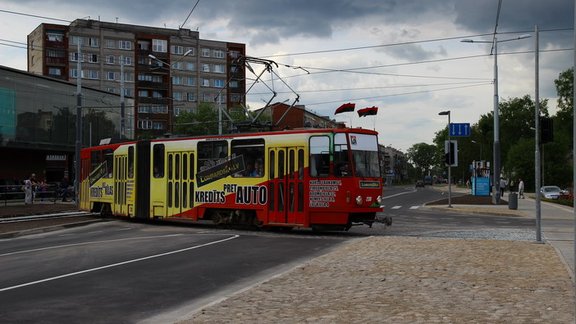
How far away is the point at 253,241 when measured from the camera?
15.6m

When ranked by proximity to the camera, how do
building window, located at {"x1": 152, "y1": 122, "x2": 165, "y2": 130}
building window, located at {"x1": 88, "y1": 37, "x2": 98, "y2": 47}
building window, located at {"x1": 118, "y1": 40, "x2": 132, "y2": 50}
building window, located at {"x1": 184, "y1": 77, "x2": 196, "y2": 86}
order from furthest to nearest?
building window, located at {"x1": 184, "y1": 77, "x2": 196, "y2": 86}, building window, located at {"x1": 152, "y1": 122, "x2": 165, "y2": 130}, building window, located at {"x1": 118, "y1": 40, "x2": 132, "y2": 50}, building window, located at {"x1": 88, "y1": 37, "x2": 98, "y2": 47}

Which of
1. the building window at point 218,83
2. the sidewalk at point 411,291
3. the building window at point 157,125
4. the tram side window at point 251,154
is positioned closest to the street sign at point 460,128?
the tram side window at point 251,154

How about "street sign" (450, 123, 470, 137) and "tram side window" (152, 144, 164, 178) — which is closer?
"tram side window" (152, 144, 164, 178)

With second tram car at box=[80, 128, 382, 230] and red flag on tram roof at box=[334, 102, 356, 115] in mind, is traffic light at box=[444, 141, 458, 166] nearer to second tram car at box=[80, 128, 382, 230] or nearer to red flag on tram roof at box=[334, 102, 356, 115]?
red flag on tram roof at box=[334, 102, 356, 115]

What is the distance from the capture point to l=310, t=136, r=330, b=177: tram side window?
17.3 metres

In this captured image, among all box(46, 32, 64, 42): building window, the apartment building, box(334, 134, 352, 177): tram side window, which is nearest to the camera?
box(334, 134, 352, 177): tram side window

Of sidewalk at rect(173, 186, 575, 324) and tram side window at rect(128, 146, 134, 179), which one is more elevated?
tram side window at rect(128, 146, 134, 179)

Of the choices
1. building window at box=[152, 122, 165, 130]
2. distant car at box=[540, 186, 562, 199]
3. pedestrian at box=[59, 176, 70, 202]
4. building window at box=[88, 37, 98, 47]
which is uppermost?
building window at box=[88, 37, 98, 47]

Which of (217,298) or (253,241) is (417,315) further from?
(253,241)

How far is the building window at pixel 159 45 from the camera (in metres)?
93.4

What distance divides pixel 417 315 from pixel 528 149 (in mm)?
89228

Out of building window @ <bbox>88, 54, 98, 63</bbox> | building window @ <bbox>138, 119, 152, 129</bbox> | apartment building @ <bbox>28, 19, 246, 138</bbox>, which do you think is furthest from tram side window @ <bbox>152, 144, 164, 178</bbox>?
building window @ <bbox>138, 119, 152, 129</bbox>

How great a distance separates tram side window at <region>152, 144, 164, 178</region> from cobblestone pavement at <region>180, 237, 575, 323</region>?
1057cm

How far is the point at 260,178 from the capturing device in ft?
60.1
